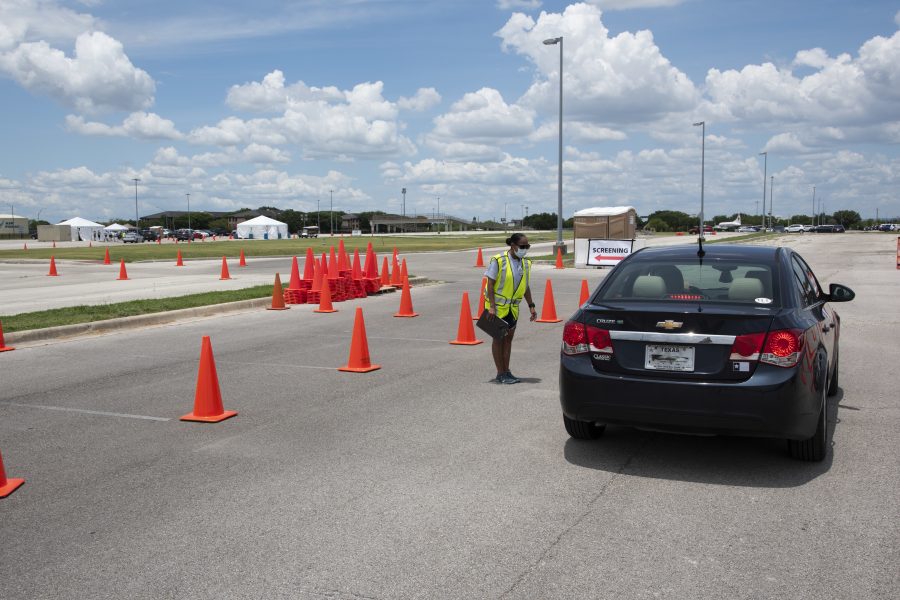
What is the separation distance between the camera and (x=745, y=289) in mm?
5750

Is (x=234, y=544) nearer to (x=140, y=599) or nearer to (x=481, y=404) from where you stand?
(x=140, y=599)

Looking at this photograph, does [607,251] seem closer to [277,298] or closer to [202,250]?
[277,298]

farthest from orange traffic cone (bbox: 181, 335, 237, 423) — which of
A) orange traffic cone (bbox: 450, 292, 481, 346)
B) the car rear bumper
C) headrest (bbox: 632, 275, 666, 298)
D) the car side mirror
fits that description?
the car side mirror

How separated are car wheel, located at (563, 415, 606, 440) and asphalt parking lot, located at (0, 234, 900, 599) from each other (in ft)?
0.27

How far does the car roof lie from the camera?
244 inches

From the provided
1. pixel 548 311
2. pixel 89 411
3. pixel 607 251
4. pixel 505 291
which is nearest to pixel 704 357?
pixel 505 291

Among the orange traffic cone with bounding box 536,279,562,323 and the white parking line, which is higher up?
the orange traffic cone with bounding box 536,279,562,323

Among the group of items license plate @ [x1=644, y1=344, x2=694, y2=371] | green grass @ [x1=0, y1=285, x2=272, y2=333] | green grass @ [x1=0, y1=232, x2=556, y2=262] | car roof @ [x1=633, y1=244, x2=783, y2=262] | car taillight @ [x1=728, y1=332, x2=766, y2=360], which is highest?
car roof @ [x1=633, y1=244, x2=783, y2=262]

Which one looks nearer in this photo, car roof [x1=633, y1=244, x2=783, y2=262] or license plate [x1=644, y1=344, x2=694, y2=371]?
license plate [x1=644, y1=344, x2=694, y2=371]

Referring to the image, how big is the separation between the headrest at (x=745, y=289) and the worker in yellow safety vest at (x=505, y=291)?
275 centimetres

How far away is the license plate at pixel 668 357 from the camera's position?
5.27 meters

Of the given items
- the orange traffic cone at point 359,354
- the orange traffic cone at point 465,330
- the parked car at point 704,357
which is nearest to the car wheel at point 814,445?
the parked car at point 704,357

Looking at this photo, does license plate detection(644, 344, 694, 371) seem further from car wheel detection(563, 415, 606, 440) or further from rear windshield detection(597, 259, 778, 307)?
car wheel detection(563, 415, 606, 440)

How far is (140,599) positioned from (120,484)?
5.95ft
